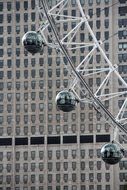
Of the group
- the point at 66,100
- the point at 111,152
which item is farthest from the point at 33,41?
the point at 111,152

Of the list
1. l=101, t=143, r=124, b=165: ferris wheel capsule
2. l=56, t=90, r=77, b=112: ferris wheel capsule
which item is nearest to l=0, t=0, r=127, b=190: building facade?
l=56, t=90, r=77, b=112: ferris wheel capsule

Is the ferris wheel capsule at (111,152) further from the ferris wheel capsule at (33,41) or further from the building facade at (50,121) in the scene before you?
the building facade at (50,121)

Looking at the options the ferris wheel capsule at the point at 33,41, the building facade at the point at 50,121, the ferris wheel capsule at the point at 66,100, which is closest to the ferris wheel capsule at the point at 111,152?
the ferris wheel capsule at the point at 66,100

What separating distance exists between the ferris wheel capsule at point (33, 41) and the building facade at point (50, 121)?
73.0 metres

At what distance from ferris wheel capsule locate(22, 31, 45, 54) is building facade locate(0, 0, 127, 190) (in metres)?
73.0

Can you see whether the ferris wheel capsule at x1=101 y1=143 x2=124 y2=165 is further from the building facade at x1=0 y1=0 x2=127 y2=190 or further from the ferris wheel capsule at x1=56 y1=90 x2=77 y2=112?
the building facade at x1=0 y1=0 x2=127 y2=190

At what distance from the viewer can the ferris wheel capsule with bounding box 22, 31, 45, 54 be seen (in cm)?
2461

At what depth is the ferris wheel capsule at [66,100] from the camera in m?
24.0

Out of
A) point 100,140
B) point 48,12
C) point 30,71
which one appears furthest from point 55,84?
point 48,12

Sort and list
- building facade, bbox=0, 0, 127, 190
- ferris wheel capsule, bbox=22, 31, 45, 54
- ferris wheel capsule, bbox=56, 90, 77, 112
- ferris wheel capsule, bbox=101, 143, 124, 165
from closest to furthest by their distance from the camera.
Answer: ferris wheel capsule, bbox=101, 143, 124, 165 → ferris wheel capsule, bbox=56, 90, 77, 112 → ferris wheel capsule, bbox=22, 31, 45, 54 → building facade, bbox=0, 0, 127, 190

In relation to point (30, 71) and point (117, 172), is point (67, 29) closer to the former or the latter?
point (30, 71)

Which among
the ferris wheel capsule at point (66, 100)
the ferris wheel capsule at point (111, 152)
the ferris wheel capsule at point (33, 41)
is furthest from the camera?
the ferris wheel capsule at point (33, 41)

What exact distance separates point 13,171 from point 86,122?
1234 centimetres

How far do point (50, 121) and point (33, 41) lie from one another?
7651cm
